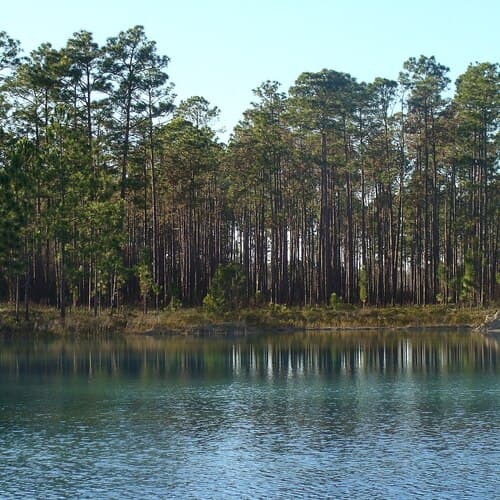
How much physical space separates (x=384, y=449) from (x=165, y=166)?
181 feet

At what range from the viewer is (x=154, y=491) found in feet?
55.9

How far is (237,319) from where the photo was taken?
186 feet

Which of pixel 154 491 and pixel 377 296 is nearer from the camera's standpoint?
pixel 154 491

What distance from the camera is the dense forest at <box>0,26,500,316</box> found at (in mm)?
55688

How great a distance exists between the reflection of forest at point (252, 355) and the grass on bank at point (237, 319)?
2.06 m

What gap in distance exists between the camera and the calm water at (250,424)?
17578 millimetres

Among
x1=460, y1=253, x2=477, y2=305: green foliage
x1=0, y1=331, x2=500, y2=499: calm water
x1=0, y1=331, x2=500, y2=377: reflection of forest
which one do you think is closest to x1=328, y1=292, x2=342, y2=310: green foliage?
x1=460, y1=253, x2=477, y2=305: green foliage

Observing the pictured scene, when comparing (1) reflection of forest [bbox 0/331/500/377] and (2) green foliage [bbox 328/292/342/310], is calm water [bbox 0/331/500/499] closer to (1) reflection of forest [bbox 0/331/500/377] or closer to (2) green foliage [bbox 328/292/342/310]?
(1) reflection of forest [bbox 0/331/500/377]

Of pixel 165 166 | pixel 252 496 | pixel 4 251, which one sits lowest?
pixel 252 496

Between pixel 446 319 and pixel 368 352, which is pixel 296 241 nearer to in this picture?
pixel 446 319

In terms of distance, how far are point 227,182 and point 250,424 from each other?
6154 centimetres

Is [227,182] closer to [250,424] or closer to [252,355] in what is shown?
[252,355]

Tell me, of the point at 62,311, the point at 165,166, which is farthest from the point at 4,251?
the point at 165,166

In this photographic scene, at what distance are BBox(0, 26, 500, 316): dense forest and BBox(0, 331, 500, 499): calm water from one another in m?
14.4
